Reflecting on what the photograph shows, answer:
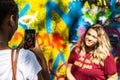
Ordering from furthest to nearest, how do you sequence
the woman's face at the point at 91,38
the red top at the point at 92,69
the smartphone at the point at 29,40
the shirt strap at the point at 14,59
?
the woman's face at the point at 91,38 < the red top at the point at 92,69 < the smartphone at the point at 29,40 < the shirt strap at the point at 14,59

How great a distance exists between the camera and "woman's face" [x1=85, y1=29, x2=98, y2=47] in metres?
4.83

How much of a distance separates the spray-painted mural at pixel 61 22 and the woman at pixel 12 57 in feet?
11.0

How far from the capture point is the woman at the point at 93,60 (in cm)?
470

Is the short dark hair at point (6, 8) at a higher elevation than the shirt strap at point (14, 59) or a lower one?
higher

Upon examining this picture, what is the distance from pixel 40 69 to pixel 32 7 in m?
3.45

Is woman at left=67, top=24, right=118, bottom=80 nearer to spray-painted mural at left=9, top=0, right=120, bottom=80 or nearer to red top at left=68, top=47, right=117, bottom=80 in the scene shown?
red top at left=68, top=47, right=117, bottom=80

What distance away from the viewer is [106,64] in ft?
15.4

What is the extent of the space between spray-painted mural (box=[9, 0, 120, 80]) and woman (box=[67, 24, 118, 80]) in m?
0.69

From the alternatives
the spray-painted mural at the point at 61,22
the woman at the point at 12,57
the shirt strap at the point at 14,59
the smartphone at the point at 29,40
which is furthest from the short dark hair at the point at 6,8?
the spray-painted mural at the point at 61,22

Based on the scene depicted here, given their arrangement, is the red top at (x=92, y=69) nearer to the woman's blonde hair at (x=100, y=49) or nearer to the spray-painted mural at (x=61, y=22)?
the woman's blonde hair at (x=100, y=49)

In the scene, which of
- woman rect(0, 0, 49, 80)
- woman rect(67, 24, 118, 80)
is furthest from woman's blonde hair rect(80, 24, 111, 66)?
woman rect(0, 0, 49, 80)

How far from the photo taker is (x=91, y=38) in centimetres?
486

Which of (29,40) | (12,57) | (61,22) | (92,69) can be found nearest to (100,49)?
(92,69)

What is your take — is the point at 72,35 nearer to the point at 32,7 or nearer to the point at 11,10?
the point at 32,7
